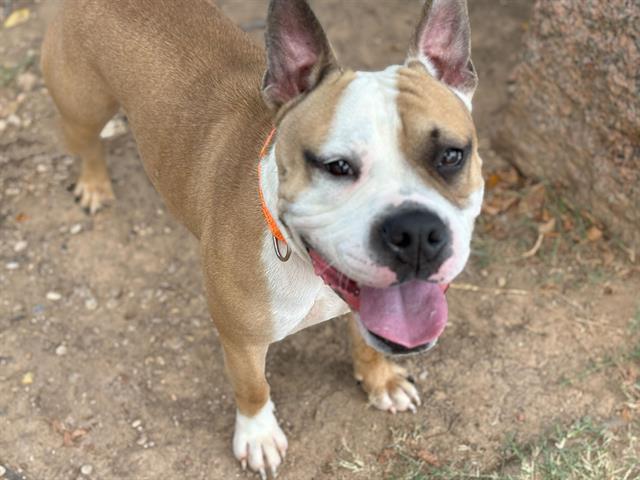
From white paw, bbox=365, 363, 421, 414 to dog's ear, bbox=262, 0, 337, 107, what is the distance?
1678 millimetres

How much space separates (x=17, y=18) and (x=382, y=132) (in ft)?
15.1

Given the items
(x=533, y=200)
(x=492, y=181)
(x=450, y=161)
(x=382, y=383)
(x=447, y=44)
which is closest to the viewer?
(x=450, y=161)

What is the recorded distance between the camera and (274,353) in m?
4.35

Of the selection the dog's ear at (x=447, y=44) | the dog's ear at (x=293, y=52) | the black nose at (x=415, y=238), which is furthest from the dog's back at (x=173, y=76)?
the black nose at (x=415, y=238)

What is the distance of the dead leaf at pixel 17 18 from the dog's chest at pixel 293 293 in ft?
13.5

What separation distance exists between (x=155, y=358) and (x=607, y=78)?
2.84 meters

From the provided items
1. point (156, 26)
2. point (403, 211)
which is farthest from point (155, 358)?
point (403, 211)

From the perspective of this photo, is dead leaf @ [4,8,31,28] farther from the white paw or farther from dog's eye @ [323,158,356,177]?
dog's eye @ [323,158,356,177]

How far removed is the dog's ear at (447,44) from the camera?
2.96 metres

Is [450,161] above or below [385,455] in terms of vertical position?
above

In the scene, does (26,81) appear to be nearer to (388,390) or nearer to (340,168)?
(388,390)

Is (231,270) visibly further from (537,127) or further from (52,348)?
(537,127)

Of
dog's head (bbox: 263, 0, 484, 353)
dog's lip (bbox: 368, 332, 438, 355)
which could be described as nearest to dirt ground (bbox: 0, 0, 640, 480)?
dog's lip (bbox: 368, 332, 438, 355)

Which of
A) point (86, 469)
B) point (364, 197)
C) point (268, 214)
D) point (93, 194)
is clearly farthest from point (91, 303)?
point (364, 197)
